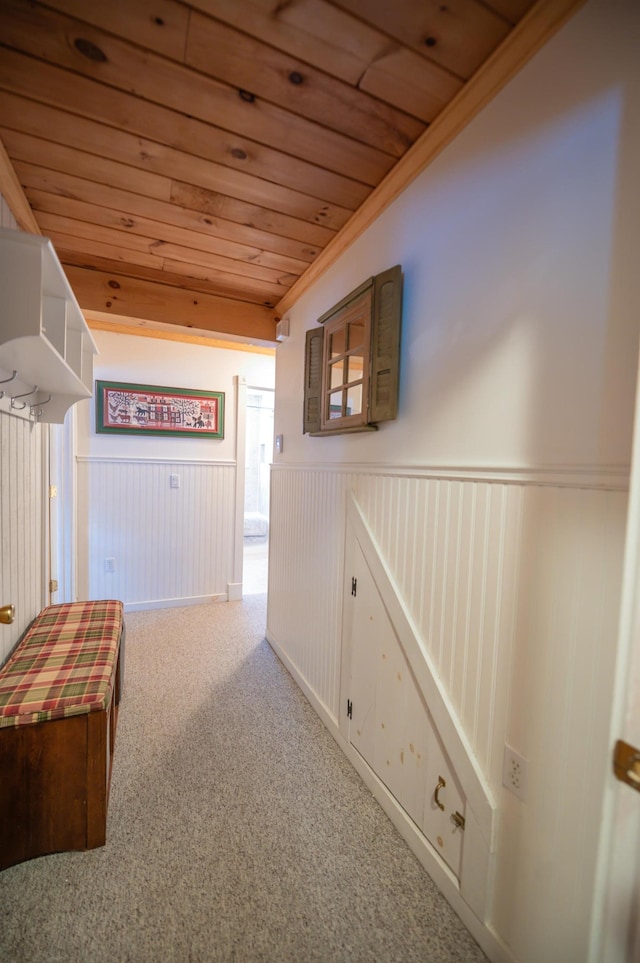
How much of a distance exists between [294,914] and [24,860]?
0.88 m

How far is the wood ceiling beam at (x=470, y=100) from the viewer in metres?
0.89

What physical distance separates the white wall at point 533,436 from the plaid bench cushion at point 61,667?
117cm

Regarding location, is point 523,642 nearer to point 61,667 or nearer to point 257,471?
point 61,667

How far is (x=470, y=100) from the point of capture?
109cm

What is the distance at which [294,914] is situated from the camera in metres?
1.10

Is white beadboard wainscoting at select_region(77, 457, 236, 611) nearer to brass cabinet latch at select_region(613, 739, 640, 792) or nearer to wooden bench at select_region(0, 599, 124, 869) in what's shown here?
wooden bench at select_region(0, 599, 124, 869)

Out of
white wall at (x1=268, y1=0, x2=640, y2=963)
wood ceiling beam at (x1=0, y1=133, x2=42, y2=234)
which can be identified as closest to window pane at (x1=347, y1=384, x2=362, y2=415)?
white wall at (x1=268, y1=0, x2=640, y2=963)

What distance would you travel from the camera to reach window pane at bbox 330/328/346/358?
179 centimetres

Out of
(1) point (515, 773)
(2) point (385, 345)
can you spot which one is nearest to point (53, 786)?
(1) point (515, 773)

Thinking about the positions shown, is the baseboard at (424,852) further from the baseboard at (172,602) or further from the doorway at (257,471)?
the doorway at (257,471)

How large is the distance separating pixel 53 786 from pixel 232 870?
634mm

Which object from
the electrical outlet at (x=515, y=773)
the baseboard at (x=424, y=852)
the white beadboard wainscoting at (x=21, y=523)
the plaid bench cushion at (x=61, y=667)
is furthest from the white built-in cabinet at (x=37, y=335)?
the baseboard at (x=424, y=852)

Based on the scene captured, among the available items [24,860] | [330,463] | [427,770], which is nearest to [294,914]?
[427,770]

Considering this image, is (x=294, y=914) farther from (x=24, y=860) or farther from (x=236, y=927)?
(x=24, y=860)
